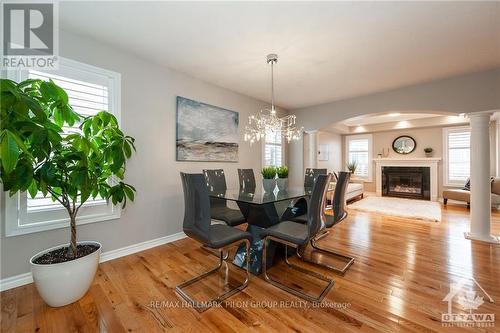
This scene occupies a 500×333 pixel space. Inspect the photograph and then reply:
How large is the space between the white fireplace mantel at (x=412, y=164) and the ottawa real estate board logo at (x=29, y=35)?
27.8ft

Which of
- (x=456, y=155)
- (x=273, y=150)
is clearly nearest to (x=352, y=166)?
(x=456, y=155)

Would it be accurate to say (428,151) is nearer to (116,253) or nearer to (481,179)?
(481,179)

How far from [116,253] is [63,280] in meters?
0.95

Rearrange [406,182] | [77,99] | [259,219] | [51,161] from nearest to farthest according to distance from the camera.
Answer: [51,161], [77,99], [259,219], [406,182]

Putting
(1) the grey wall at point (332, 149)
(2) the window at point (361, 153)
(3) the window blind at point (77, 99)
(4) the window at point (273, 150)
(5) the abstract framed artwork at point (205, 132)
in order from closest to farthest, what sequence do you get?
(3) the window blind at point (77, 99) < (5) the abstract framed artwork at point (205, 132) < (4) the window at point (273, 150) < (1) the grey wall at point (332, 149) < (2) the window at point (361, 153)

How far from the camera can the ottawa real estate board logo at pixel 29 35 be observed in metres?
1.91

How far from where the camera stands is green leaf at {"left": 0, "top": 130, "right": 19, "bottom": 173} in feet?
3.88

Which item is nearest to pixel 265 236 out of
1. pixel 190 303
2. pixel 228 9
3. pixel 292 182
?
pixel 190 303

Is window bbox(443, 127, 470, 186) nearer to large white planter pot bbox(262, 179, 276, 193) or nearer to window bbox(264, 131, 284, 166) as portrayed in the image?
window bbox(264, 131, 284, 166)

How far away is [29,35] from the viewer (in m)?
2.04

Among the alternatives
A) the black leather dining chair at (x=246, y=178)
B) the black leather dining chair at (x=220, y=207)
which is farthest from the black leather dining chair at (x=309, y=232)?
the black leather dining chair at (x=246, y=178)

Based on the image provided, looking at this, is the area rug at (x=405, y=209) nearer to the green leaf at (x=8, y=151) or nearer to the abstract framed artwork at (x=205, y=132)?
the abstract framed artwork at (x=205, y=132)

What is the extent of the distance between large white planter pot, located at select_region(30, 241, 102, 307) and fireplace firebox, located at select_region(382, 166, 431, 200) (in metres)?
8.17

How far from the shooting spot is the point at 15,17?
1941 millimetres
